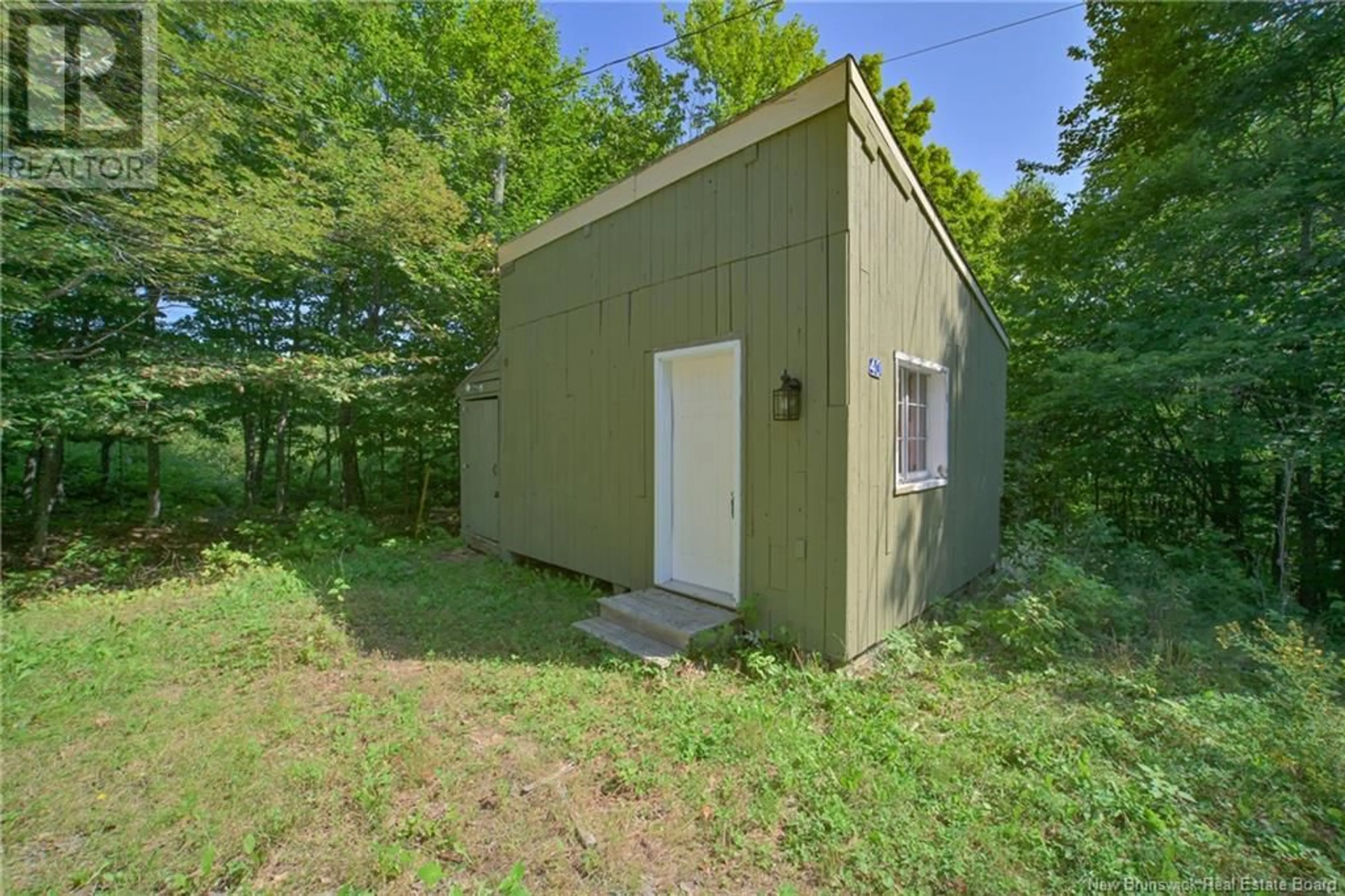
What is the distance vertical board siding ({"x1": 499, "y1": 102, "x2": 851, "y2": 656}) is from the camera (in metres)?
3.32

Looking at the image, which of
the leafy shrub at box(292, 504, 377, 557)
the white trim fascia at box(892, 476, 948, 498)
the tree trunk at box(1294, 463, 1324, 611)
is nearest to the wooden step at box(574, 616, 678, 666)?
the white trim fascia at box(892, 476, 948, 498)

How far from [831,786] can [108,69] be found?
8724 mm

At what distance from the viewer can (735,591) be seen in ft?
12.7

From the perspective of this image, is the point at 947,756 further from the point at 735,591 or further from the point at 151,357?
the point at 151,357

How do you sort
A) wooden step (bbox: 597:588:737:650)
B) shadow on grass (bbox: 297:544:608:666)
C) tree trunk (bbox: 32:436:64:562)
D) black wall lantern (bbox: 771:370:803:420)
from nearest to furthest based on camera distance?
black wall lantern (bbox: 771:370:803:420) → wooden step (bbox: 597:588:737:650) → shadow on grass (bbox: 297:544:608:666) → tree trunk (bbox: 32:436:64:562)

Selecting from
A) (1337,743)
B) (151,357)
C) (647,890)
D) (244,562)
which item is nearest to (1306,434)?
(1337,743)

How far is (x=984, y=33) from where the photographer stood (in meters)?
5.26

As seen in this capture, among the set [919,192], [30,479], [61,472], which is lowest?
[30,479]

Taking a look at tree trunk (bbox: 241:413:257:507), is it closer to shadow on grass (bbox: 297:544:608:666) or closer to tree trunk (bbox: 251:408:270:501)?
tree trunk (bbox: 251:408:270:501)

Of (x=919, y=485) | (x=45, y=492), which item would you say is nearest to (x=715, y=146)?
(x=919, y=485)

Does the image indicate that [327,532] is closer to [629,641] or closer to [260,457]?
[260,457]

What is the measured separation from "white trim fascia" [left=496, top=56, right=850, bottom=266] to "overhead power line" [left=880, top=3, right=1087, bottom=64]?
323 centimetres

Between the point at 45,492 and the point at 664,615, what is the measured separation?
888 centimetres

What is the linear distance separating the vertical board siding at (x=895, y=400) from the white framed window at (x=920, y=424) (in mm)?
93
